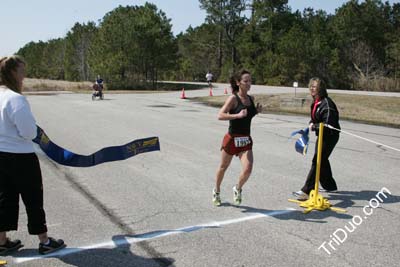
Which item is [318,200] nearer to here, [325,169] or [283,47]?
[325,169]

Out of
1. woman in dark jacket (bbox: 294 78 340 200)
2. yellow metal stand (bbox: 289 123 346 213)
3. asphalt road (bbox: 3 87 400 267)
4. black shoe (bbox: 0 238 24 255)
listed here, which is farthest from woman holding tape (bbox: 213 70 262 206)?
black shoe (bbox: 0 238 24 255)

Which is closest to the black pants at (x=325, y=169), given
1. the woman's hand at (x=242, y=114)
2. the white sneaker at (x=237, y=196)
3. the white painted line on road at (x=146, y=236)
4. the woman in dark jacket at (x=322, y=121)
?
the woman in dark jacket at (x=322, y=121)

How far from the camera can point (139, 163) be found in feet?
28.5

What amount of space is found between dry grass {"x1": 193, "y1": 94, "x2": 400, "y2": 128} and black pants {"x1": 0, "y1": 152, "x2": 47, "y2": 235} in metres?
14.6

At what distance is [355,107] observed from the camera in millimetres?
20953

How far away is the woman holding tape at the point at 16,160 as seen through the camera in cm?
399

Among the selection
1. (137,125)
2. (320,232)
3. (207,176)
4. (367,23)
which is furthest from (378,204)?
(367,23)

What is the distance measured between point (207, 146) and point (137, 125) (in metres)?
4.57

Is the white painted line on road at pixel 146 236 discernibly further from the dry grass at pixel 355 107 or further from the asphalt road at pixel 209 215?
the dry grass at pixel 355 107

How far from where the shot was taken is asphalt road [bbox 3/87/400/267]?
4.34m

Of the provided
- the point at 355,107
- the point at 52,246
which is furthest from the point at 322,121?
the point at 355,107

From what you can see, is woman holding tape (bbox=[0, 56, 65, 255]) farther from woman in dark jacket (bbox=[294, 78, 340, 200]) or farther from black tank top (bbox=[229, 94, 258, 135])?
woman in dark jacket (bbox=[294, 78, 340, 200])

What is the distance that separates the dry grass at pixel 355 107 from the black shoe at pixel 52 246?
1437 cm

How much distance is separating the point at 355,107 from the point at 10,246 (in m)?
19.2
